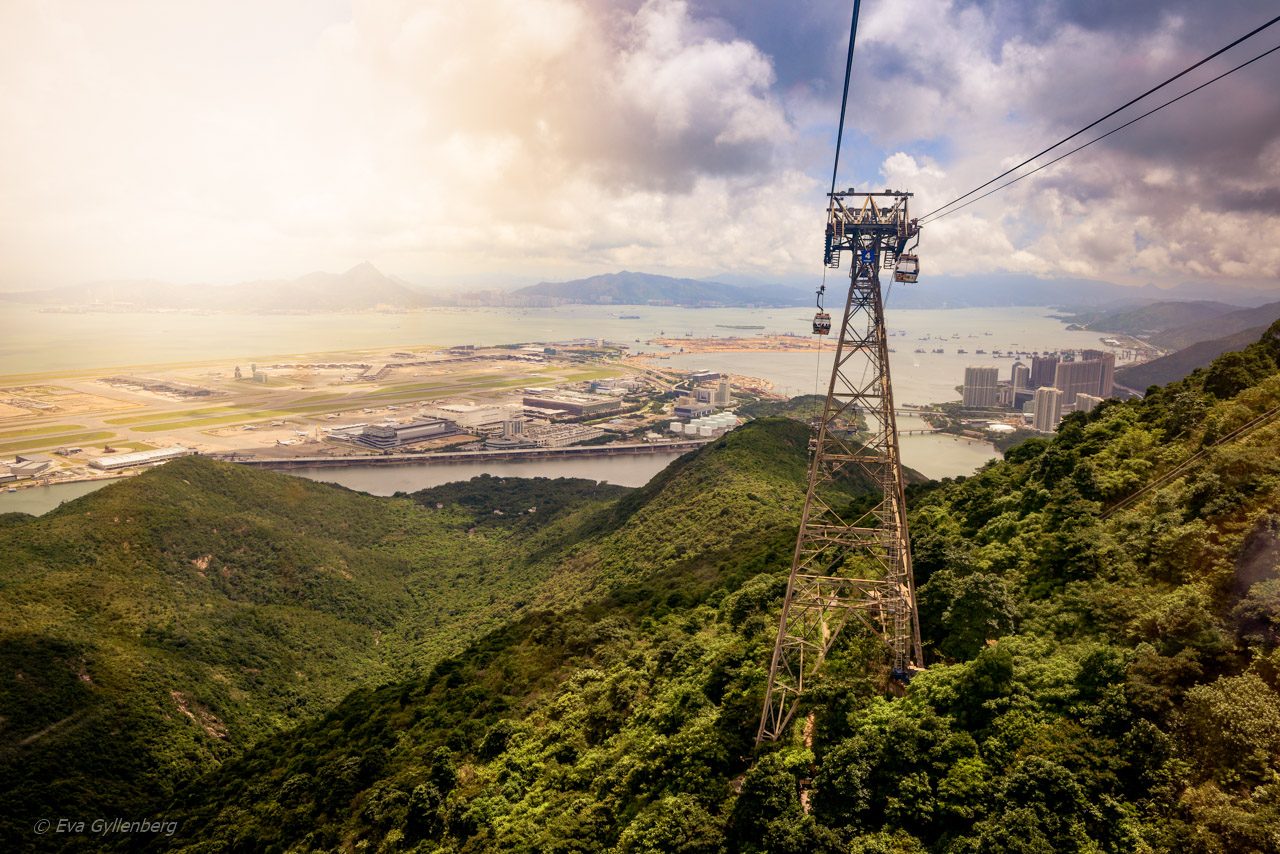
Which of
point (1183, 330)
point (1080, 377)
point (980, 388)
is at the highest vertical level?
point (1183, 330)

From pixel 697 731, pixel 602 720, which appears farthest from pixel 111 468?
pixel 697 731

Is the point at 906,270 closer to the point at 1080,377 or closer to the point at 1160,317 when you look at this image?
the point at 1080,377

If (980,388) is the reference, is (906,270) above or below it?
above

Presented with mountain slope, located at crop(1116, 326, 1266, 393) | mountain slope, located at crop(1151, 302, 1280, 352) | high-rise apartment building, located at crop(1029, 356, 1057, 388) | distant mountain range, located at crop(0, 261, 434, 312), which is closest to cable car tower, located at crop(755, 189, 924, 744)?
mountain slope, located at crop(1116, 326, 1266, 393)

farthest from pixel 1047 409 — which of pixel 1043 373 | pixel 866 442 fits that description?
pixel 866 442

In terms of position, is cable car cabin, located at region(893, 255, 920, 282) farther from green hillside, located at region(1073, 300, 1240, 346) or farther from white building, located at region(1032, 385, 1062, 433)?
green hillside, located at region(1073, 300, 1240, 346)

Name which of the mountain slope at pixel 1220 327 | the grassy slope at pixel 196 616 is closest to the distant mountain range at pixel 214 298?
the grassy slope at pixel 196 616

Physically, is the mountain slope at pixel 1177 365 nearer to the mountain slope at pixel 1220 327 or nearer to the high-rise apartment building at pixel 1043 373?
the high-rise apartment building at pixel 1043 373
